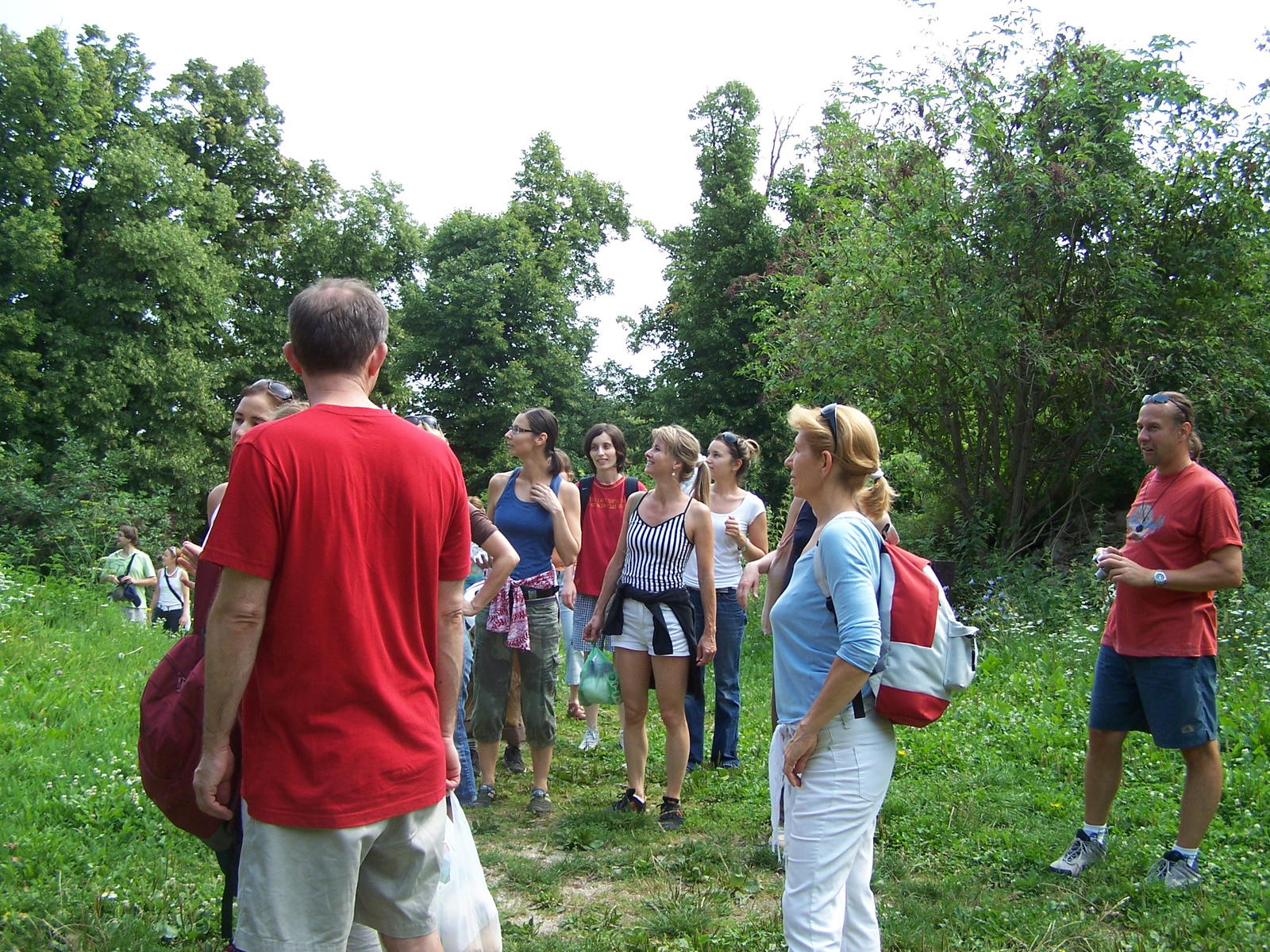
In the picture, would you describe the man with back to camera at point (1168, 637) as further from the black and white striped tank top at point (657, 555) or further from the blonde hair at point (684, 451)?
the blonde hair at point (684, 451)

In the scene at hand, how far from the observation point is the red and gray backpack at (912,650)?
2.70 meters

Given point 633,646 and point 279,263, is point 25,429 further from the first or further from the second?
point 633,646

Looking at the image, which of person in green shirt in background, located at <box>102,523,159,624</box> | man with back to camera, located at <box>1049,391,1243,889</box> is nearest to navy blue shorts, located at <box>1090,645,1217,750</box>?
man with back to camera, located at <box>1049,391,1243,889</box>

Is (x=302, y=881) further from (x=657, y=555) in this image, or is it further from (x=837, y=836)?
(x=657, y=555)

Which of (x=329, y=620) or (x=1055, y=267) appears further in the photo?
(x=1055, y=267)

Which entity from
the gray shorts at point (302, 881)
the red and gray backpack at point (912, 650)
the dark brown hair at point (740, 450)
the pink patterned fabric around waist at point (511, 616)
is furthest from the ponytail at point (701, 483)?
the gray shorts at point (302, 881)

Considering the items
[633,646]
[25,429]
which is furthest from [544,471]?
[25,429]

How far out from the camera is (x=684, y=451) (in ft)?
17.6

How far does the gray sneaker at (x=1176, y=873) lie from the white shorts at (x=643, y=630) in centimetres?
230

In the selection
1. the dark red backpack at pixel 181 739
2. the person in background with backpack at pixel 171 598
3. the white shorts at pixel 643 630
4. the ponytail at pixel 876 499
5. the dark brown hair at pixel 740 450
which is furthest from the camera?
the person in background with backpack at pixel 171 598

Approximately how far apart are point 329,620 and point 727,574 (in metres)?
4.53

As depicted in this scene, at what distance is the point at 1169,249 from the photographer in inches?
387

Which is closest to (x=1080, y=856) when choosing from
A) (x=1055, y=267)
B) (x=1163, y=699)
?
(x=1163, y=699)

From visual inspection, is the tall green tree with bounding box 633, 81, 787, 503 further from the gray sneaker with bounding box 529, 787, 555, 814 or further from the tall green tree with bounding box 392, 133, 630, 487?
the gray sneaker with bounding box 529, 787, 555, 814
